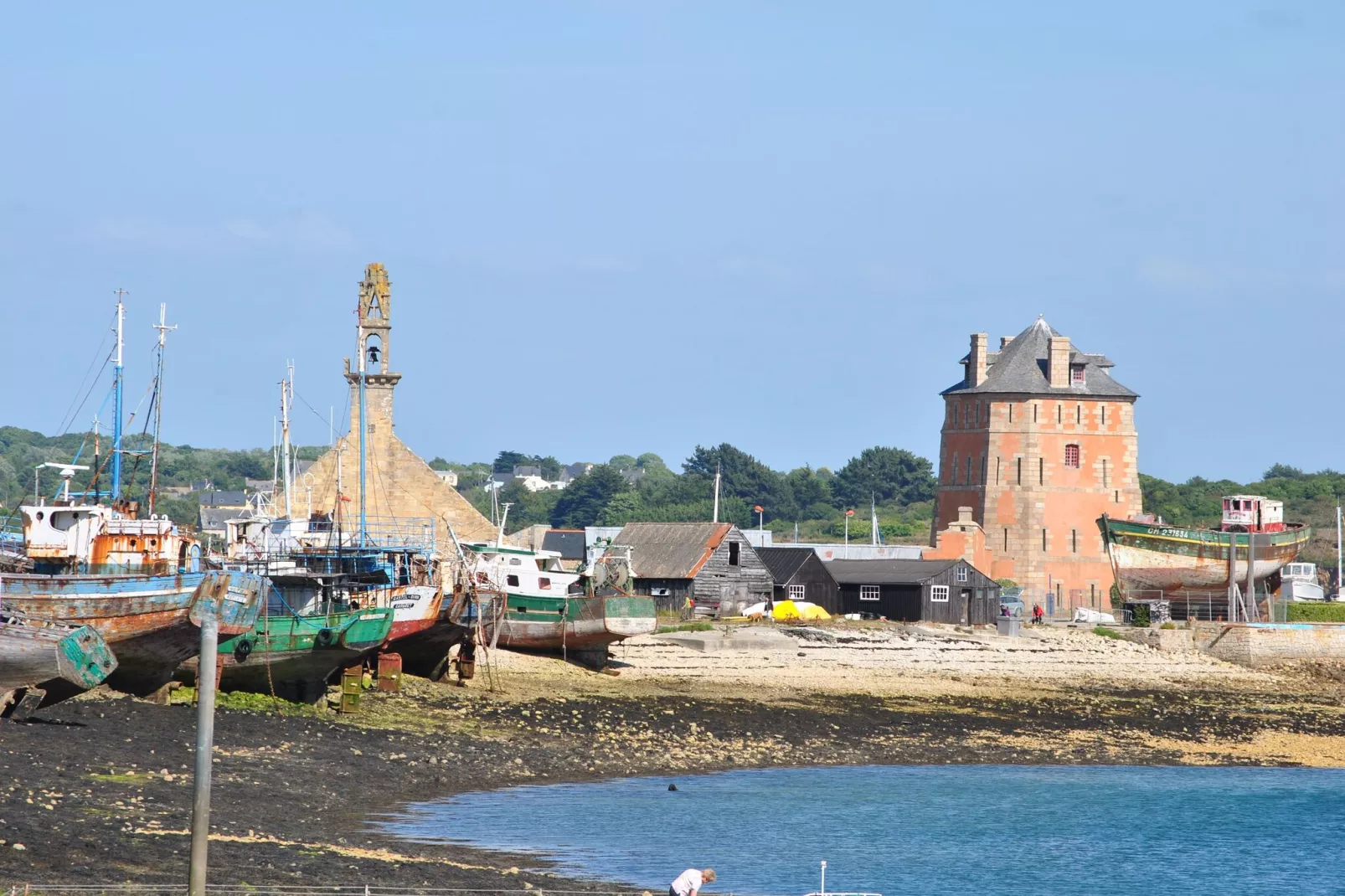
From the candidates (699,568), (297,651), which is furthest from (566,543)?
(297,651)

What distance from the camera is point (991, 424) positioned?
7962 centimetres

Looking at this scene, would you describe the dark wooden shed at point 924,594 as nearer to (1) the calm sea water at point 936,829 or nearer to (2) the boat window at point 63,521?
(1) the calm sea water at point 936,829

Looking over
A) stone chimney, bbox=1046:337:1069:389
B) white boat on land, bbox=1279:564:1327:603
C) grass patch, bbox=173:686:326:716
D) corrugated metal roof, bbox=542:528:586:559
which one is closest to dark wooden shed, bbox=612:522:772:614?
corrugated metal roof, bbox=542:528:586:559

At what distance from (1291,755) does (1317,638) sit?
2143 cm

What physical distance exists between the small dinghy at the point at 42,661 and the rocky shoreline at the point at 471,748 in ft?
1.87

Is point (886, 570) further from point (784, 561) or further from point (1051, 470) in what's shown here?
point (1051, 470)

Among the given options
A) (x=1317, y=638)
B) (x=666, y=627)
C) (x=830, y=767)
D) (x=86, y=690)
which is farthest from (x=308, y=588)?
(x=1317, y=638)

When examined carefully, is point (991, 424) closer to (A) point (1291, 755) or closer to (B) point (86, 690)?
(A) point (1291, 755)

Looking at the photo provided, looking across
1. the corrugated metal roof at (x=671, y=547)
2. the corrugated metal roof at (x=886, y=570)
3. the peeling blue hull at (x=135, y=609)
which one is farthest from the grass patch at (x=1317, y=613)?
the peeling blue hull at (x=135, y=609)

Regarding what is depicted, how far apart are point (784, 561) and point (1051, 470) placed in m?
15.7

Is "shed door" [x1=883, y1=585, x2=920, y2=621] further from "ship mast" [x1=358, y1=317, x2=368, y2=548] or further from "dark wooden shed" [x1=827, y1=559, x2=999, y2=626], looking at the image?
"ship mast" [x1=358, y1=317, x2=368, y2=548]

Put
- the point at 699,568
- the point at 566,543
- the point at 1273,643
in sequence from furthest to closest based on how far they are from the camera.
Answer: the point at 566,543 < the point at 699,568 < the point at 1273,643

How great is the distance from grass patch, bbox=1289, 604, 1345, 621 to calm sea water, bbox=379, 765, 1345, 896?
29370 mm

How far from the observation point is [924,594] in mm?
67688
